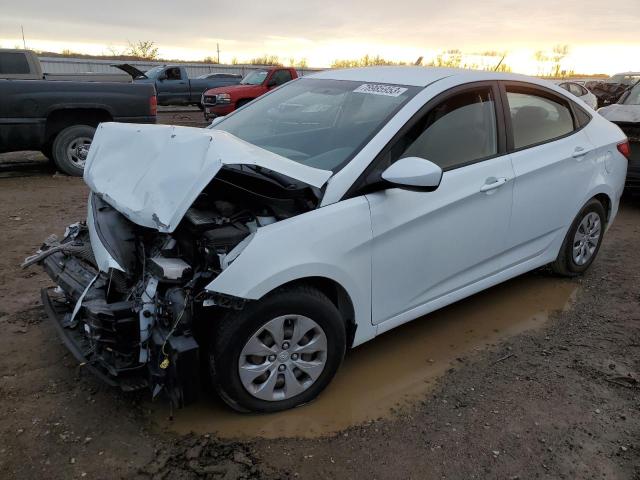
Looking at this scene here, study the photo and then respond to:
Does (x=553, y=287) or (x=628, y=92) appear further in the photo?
(x=628, y=92)

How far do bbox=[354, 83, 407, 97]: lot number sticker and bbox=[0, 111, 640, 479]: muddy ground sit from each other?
5.54ft

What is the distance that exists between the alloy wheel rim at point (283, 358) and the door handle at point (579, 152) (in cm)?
270

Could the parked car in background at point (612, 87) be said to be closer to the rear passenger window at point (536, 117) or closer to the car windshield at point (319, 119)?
the rear passenger window at point (536, 117)

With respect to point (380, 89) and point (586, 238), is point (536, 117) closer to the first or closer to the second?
Answer: point (586, 238)

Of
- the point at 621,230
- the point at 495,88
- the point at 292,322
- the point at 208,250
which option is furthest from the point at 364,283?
the point at 621,230

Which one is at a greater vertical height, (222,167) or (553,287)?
(222,167)

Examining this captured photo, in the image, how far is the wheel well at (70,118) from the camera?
8.20 m

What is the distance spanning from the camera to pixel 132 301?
Result: 2.64m

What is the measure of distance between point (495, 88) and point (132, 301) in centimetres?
281

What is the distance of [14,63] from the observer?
9.03m

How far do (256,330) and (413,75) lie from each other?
210 centimetres

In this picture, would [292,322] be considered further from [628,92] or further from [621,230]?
[628,92]

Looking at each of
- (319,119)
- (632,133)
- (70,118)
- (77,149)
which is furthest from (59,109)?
(632,133)

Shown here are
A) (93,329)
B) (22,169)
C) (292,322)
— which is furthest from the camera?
(22,169)
